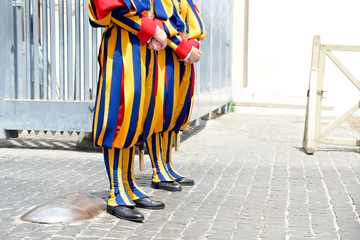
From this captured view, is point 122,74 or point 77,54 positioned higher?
Answer: point 77,54

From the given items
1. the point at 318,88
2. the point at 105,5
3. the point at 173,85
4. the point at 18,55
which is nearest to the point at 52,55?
the point at 18,55

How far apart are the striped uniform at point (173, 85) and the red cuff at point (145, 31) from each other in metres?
0.36

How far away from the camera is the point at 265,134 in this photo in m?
9.09

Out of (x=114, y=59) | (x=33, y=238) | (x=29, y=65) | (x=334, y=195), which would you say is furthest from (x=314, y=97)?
(x=33, y=238)

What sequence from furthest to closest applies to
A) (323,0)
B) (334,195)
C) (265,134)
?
1. (323,0)
2. (265,134)
3. (334,195)

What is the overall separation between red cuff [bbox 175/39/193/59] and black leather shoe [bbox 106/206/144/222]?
1.19 meters

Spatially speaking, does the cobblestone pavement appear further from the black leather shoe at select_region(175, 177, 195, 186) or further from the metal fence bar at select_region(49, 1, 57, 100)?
the metal fence bar at select_region(49, 1, 57, 100)

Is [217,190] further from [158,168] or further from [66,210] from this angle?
[66,210]

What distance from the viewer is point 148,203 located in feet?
13.4

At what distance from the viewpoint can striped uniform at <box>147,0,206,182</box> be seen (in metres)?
4.12

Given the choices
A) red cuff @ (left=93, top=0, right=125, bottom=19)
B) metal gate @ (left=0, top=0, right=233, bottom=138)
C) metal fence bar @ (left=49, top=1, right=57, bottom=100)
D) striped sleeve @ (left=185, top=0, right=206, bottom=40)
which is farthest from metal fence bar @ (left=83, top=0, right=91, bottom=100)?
red cuff @ (left=93, top=0, right=125, bottom=19)

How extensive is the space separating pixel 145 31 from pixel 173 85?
66cm

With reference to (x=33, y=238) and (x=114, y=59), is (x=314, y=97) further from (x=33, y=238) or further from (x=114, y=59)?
(x=33, y=238)

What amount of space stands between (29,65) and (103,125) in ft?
11.8
